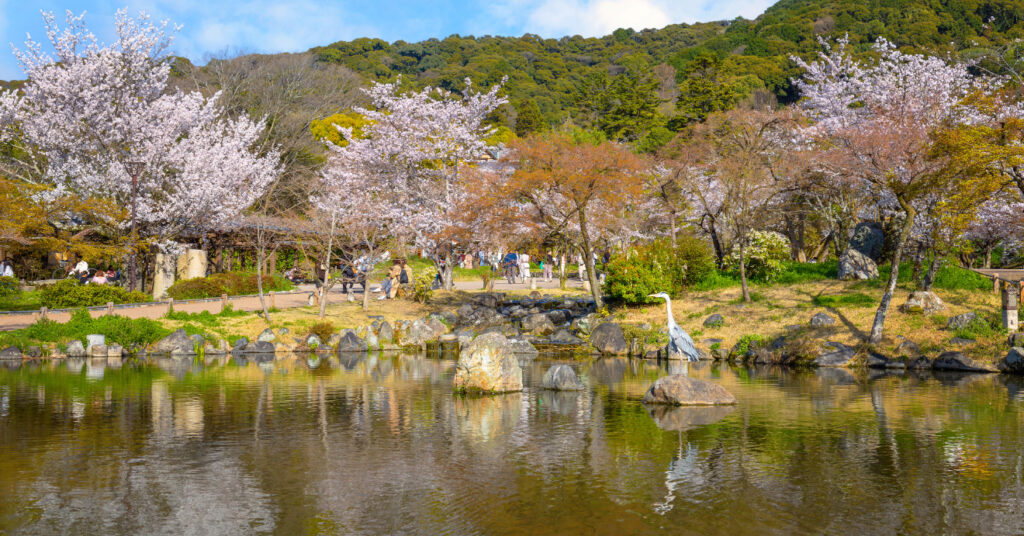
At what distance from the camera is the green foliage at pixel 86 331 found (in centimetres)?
2623

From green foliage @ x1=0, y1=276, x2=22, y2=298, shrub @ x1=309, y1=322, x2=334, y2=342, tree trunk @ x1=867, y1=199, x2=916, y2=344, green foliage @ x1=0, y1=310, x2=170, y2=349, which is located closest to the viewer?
tree trunk @ x1=867, y1=199, x2=916, y2=344

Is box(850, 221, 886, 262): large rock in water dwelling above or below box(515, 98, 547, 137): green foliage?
below

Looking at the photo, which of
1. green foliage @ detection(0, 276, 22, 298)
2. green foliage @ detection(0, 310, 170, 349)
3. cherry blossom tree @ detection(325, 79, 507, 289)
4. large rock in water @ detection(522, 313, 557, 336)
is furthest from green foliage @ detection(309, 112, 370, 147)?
green foliage @ detection(0, 310, 170, 349)

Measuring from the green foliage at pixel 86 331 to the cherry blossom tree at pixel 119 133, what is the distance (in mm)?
10914

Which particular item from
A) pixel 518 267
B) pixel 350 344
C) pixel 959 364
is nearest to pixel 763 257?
pixel 959 364

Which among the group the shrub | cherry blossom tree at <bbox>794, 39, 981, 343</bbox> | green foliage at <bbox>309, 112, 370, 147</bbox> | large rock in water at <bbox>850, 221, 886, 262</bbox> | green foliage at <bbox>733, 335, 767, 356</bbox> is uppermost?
green foliage at <bbox>309, 112, 370, 147</bbox>

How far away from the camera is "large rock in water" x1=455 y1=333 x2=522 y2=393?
711 inches

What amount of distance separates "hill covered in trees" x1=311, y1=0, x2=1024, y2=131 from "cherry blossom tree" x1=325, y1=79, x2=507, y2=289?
Answer: 103ft

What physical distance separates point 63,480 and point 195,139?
37.0 metres

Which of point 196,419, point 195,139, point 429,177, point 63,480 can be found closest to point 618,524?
point 63,480

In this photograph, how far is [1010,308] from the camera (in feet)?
72.4

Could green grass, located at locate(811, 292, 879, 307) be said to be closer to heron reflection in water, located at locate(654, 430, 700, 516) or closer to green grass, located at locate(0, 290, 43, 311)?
heron reflection in water, located at locate(654, 430, 700, 516)

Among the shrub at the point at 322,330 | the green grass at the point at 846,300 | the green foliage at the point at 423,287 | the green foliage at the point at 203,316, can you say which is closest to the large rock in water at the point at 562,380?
the green grass at the point at 846,300

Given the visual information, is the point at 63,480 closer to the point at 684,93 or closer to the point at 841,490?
the point at 841,490
